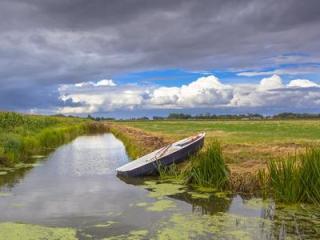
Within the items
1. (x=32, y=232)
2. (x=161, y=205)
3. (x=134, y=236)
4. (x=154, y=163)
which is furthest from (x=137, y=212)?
(x=154, y=163)

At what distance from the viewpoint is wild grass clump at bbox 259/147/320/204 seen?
12.5 meters

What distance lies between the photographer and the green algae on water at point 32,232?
1039 centimetres

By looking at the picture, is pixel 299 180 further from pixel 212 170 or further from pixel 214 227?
pixel 212 170

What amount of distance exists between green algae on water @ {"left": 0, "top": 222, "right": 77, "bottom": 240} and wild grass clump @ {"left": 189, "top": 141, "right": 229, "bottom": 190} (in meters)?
5.98

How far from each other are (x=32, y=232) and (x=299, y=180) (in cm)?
718

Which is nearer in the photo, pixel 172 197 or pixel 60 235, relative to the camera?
pixel 60 235

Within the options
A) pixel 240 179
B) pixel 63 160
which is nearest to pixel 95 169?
pixel 63 160

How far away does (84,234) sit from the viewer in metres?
10.7

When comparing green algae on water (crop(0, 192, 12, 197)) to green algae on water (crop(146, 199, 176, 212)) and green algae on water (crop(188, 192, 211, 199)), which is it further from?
green algae on water (crop(188, 192, 211, 199))

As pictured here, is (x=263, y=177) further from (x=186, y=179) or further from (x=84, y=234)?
(x=84, y=234)

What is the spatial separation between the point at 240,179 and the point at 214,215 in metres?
3.19

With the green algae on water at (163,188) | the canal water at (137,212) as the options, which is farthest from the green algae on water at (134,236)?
the green algae on water at (163,188)

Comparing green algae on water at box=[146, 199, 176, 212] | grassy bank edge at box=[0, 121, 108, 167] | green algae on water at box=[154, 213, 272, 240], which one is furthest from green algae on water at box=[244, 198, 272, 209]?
grassy bank edge at box=[0, 121, 108, 167]

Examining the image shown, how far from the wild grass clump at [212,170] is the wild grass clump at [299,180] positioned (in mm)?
2331
